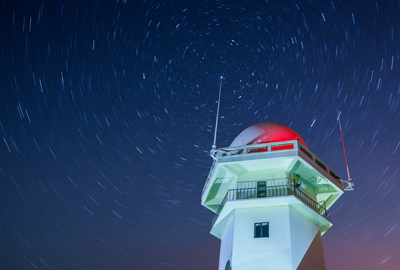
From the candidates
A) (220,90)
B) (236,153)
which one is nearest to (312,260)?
(236,153)

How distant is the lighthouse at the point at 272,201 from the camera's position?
20.5 meters

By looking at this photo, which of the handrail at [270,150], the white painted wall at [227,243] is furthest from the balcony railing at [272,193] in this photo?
the handrail at [270,150]

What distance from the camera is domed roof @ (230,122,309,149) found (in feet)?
83.2

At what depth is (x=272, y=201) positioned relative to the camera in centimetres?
2166

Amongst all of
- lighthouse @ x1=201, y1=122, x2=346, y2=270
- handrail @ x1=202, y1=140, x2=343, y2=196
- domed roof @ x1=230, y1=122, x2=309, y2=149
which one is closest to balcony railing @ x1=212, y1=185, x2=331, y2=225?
lighthouse @ x1=201, y1=122, x2=346, y2=270

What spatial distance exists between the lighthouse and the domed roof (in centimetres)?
7

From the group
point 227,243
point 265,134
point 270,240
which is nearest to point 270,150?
point 265,134

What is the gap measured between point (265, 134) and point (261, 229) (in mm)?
7231

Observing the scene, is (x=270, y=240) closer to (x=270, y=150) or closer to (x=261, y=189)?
(x=261, y=189)

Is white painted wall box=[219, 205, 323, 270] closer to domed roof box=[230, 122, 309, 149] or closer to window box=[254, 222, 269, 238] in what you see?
window box=[254, 222, 269, 238]

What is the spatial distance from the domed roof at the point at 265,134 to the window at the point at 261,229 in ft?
20.3

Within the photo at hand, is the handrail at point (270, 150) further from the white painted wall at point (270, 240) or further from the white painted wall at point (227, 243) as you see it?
the white painted wall at point (227, 243)

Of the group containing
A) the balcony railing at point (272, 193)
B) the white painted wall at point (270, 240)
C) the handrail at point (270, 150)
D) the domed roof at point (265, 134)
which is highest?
the domed roof at point (265, 134)

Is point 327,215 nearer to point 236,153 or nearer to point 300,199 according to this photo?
point 300,199
